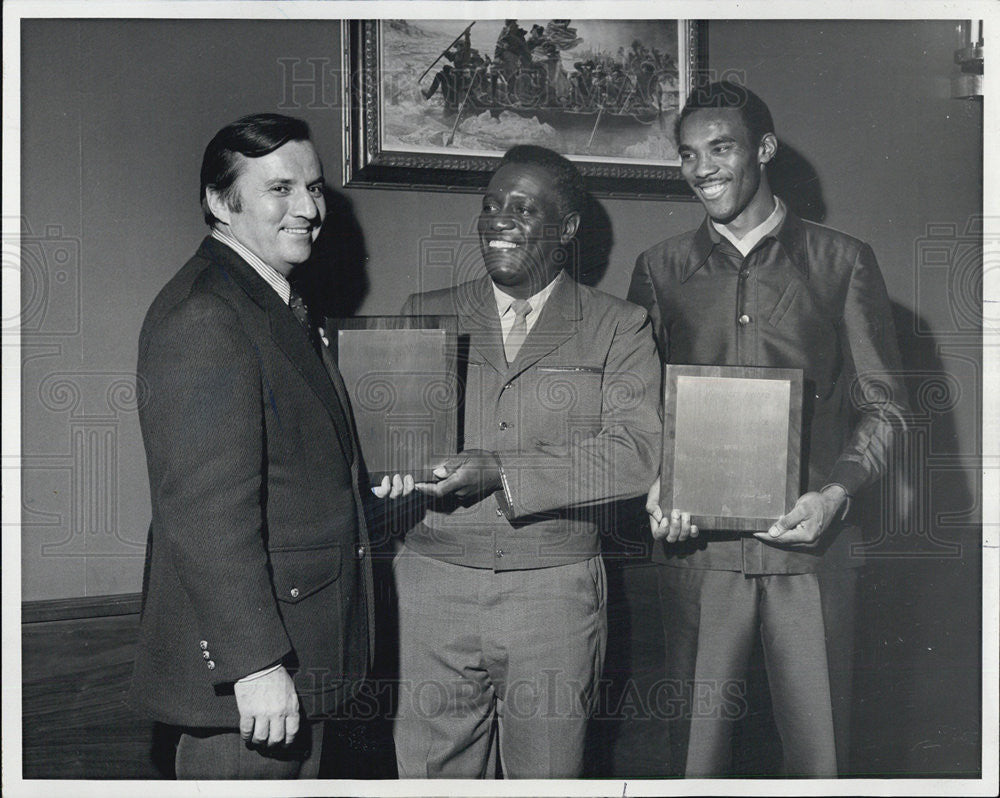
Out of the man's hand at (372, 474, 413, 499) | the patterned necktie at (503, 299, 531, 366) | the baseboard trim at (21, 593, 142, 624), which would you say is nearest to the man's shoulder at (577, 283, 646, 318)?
the patterned necktie at (503, 299, 531, 366)

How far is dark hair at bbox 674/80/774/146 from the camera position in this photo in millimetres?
1640

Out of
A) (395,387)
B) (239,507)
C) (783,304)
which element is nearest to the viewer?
(239,507)

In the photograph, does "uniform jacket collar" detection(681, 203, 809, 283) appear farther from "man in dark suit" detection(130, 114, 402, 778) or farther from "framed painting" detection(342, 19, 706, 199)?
"man in dark suit" detection(130, 114, 402, 778)

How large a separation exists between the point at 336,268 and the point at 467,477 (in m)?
0.45

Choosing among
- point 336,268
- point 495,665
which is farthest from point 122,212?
point 495,665

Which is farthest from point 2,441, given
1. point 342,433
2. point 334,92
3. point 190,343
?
point 334,92

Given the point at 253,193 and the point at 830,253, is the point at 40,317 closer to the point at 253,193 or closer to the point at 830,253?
the point at 253,193

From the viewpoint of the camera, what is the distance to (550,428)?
5.20 feet

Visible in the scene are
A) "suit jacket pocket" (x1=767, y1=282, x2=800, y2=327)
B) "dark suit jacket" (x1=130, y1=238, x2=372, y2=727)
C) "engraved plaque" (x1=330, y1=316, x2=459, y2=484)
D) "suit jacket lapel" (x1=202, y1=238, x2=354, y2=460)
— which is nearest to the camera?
"dark suit jacket" (x1=130, y1=238, x2=372, y2=727)

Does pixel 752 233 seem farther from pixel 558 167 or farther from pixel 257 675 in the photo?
pixel 257 675

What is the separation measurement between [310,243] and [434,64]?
0.42 meters

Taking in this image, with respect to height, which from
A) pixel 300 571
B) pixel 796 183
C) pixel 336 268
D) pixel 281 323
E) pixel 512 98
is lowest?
pixel 300 571

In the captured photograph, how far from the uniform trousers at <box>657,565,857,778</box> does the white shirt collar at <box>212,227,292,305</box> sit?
865 mm

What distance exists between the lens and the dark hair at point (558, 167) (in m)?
1.61
